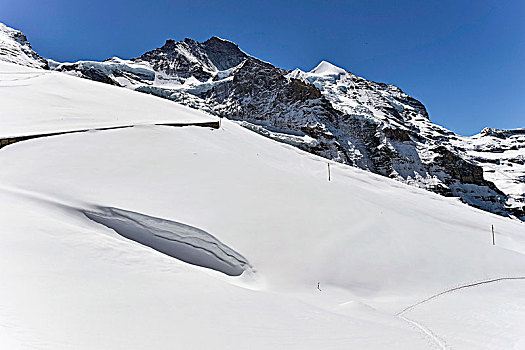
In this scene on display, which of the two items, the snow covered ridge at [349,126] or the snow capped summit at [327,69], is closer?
the snow covered ridge at [349,126]

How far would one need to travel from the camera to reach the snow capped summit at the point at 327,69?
340ft

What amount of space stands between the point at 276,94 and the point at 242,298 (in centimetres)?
6947

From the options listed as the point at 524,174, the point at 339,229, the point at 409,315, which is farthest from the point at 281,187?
the point at 524,174

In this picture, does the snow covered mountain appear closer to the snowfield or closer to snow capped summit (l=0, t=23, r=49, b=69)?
the snowfield

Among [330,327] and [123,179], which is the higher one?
[123,179]

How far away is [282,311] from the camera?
16.2 feet

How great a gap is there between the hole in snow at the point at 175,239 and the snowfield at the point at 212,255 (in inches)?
1.2

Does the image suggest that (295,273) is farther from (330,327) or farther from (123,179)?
(123,179)

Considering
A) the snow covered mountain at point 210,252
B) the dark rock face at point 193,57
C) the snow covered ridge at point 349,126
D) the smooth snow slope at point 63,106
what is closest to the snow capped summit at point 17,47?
the snow covered ridge at point 349,126

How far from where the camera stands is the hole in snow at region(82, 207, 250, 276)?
668 centimetres

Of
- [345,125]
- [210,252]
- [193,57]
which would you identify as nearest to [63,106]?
[210,252]

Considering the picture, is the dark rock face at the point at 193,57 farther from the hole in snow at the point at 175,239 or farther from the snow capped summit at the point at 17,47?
the hole in snow at the point at 175,239

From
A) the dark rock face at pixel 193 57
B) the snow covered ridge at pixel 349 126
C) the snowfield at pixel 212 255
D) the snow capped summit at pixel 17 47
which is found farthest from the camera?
the dark rock face at pixel 193 57

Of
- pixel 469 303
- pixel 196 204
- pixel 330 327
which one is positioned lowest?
pixel 469 303
